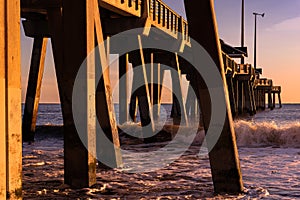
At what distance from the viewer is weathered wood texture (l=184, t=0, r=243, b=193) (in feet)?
16.6

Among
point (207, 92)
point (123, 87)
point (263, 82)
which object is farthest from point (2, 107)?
point (263, 82)

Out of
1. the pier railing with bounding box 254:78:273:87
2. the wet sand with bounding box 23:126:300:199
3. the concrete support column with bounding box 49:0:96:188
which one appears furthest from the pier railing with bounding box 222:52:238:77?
the concrete support column with bounding box 49:0:96:188

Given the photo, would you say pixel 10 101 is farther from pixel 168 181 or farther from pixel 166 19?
pixel 166 19

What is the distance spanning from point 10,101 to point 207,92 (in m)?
2.44

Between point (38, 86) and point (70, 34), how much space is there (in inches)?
331

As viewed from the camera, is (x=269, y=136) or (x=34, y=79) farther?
(x=269, y=136)

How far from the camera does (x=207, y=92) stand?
513 centimetres

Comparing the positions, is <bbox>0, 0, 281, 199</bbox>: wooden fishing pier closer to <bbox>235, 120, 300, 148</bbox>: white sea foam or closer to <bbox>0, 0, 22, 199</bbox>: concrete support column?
<bbox>0, 0, 22, 199</bbox>: concrete support column

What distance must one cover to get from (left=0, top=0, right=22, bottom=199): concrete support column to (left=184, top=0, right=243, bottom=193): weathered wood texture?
2193mm

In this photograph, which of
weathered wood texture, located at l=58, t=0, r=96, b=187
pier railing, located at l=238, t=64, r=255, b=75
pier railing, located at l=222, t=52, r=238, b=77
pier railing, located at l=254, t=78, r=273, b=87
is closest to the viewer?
weathered wood texture, located at l=58, t=0, r=96, b=187

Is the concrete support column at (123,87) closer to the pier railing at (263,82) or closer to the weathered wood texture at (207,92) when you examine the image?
the weathered wood texture at (207,92)

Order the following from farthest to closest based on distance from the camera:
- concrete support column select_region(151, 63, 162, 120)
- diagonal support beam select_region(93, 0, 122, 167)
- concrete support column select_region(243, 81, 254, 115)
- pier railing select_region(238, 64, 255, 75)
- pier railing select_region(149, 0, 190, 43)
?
concrete support column select_region(243, 81, 254, 115) < pier railing select_region(238, 64, 255, 75) < concrete support column select_region(151, 63, 162, 120) < pier railing select_region(149, 0, 190, 43) < diagonal support beam select_region(93, 0, 122, 167)

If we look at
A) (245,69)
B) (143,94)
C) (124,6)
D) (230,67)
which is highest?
(124,6)

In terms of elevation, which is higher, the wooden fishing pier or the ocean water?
the wooden fishing pier
